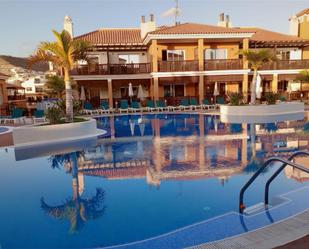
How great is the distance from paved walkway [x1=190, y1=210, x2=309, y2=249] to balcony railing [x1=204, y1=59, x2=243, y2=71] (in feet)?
73.9

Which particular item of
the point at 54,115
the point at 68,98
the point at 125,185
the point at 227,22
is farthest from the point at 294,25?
the point at 125,185

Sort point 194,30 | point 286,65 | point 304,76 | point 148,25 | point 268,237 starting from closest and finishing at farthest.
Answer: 1. point 268,237
2. point 304,76
3. point 194,30
4. point 286,65
5. point 148,25

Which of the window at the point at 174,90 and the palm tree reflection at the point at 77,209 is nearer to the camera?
the palm tree reflection at the point at 77,209

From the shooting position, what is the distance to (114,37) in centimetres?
2766

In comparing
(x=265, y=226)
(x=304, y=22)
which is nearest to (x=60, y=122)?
(x=265, y=226)

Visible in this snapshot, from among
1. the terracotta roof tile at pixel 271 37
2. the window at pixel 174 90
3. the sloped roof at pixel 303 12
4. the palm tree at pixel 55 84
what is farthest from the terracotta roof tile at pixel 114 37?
the sloped roof at pixel 303 12

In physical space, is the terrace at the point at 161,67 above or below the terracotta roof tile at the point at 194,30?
below

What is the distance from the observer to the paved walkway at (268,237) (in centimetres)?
375

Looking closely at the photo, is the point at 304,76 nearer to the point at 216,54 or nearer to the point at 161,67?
the point at 216,54

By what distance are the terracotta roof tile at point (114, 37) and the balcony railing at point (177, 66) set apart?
12.6 feet

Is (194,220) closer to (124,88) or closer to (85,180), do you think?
(85,180)

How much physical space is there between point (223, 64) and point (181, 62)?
406 cm

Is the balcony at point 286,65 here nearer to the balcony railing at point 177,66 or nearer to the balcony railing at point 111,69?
the balcony railing at point 177,66

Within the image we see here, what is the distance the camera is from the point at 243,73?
1012 inches
